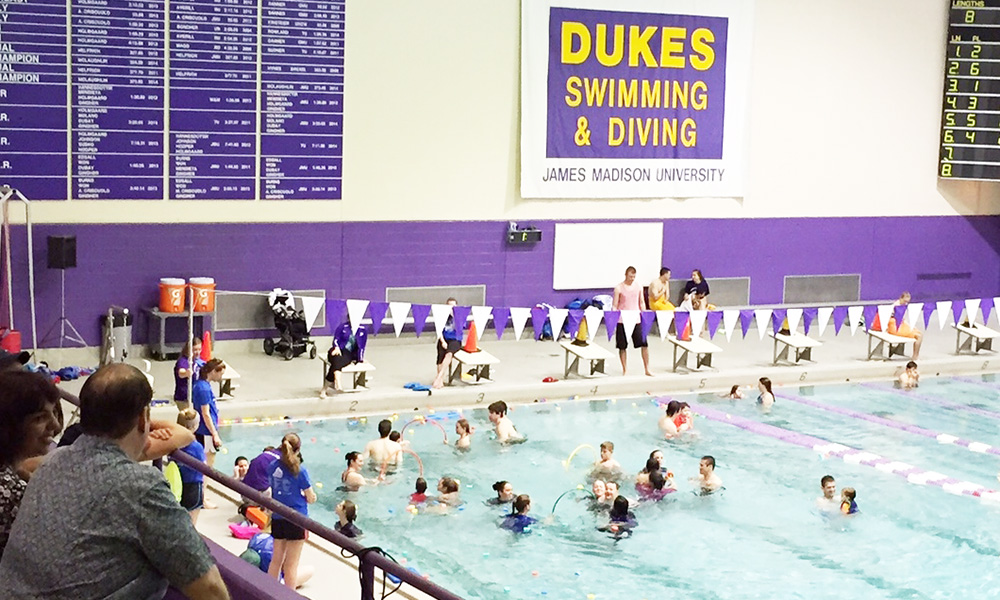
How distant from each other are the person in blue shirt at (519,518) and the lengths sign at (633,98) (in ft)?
25.4

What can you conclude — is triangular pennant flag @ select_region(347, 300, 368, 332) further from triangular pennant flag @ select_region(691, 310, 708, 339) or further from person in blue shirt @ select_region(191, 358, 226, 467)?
triangular pennant flag @ select_region(691, 310, 708, 339)

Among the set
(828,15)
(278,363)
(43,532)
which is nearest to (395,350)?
(278,363)

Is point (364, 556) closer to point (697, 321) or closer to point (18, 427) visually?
point (18, 427)

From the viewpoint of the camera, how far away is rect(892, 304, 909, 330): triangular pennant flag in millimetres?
20047

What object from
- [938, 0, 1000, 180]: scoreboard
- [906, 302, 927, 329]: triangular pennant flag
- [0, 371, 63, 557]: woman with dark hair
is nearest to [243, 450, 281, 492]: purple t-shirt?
[0, 371, 63, 557]: woman with dark hair

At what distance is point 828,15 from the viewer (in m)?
21.8

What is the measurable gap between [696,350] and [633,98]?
4.37 metres

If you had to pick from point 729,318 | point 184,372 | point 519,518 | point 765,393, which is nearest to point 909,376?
point 729,318

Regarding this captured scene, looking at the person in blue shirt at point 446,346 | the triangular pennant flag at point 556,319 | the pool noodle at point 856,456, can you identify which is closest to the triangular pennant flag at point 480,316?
the person in blue shirt at point 446,346

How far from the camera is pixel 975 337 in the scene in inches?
812

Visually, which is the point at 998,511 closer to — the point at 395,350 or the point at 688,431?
the point at 688,431

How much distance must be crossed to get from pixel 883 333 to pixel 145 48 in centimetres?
1108

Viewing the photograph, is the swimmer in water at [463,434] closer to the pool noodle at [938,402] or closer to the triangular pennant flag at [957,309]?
the pool noodle at [938,402]

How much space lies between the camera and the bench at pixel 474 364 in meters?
17.0
